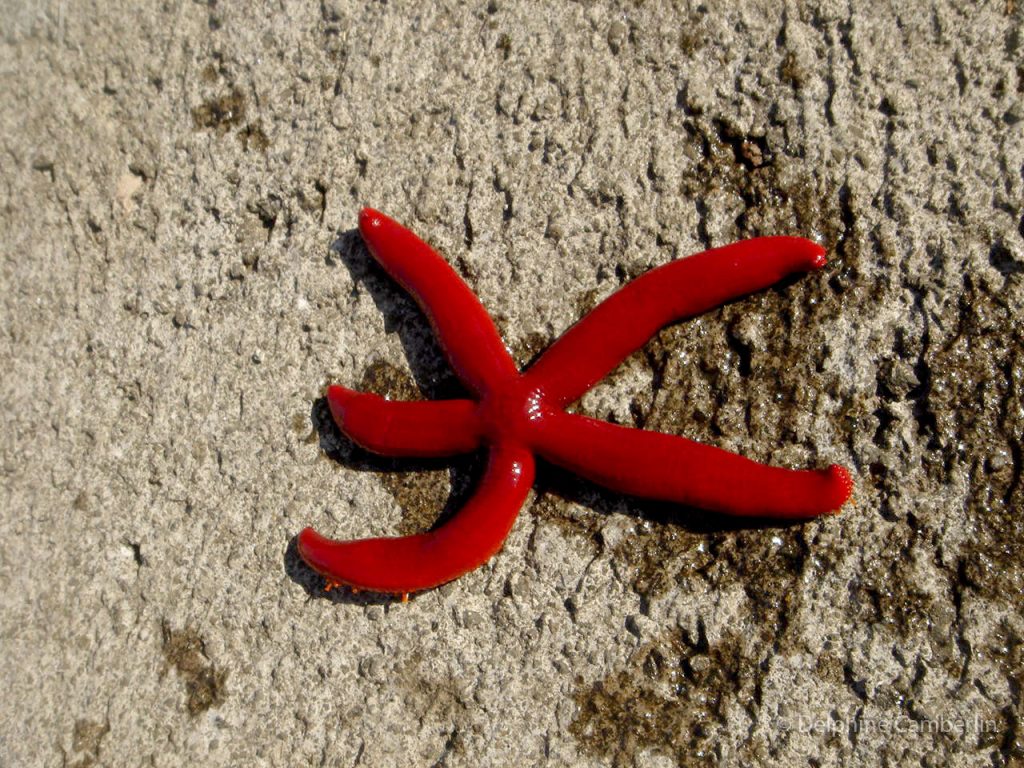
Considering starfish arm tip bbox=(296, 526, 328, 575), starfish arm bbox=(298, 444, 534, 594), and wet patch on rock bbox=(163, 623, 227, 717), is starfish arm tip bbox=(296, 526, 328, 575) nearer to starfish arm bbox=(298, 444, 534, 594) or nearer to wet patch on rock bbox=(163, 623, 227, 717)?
starfish arm bbox=(298, 444, 534, 594)

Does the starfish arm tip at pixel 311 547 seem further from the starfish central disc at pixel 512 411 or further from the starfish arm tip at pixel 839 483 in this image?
the starfish arm tip at pixel 839 483

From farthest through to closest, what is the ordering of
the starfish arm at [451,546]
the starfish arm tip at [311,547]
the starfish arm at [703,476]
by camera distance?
the starfish arm tip at [311,547] < the starfish arm at [451,546] < the starfish arm at [703,476]

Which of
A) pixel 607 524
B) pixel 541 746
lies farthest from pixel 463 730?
pixel 607 524

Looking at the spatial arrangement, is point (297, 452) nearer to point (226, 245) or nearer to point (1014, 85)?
point (226, 245)

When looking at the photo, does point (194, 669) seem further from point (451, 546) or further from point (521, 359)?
point (521, 359)

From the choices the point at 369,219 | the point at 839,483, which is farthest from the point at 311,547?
the point at 839,483

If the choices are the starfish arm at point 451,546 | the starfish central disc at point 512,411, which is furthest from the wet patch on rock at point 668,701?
the starfish central disc at point 512,411
